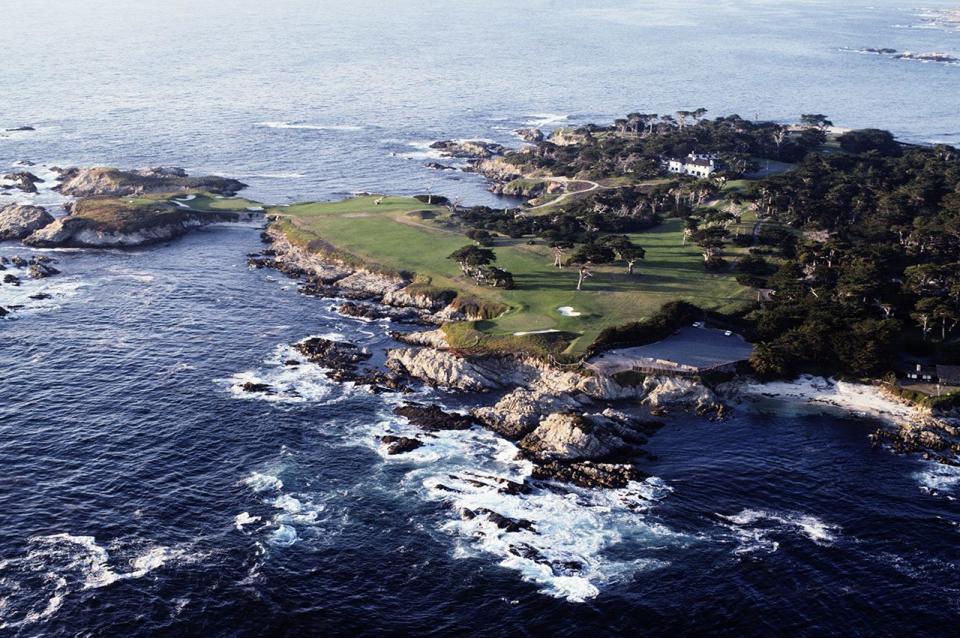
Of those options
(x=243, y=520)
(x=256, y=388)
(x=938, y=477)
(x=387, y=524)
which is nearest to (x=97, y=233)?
(x=256, y=388)

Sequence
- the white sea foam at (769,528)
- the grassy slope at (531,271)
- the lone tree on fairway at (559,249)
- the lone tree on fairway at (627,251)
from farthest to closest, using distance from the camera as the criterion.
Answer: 1. the lone tree on fairway at (559,249)
2. the lone tree on fairway at (627,251)
3. the grassy slope at (531,271)
4. the white sea foam at (769,528)

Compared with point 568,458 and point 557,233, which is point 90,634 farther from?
point 557,233

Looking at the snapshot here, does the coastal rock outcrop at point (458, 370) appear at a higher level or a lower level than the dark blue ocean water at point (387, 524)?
higher

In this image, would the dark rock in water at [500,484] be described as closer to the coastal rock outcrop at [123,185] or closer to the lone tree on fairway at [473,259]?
the lone tree on fairway at [473,259]

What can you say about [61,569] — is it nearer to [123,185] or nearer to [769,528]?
[769,528]

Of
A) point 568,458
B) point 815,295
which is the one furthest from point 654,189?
point 568,458

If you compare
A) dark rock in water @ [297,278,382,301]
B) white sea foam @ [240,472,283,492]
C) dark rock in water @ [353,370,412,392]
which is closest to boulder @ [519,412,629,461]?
dark rock in water @ [353,370,412,392]

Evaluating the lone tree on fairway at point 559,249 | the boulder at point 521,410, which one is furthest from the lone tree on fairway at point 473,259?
the boulder at point 521,410
